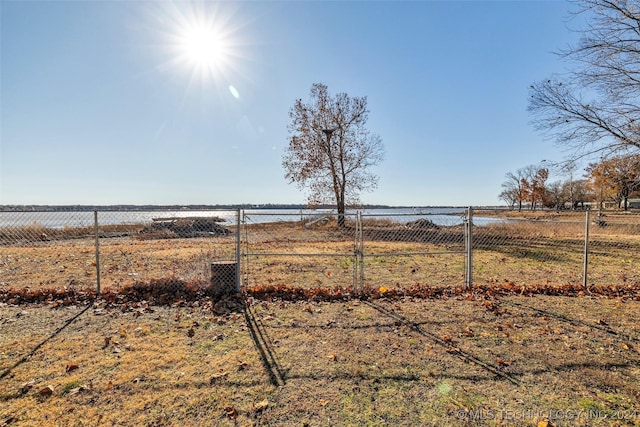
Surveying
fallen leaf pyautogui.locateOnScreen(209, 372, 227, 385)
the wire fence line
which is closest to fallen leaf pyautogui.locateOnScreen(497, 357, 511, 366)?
the wire fence line

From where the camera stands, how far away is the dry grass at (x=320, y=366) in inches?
105

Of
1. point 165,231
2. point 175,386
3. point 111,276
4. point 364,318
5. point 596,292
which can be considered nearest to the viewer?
point 175,386

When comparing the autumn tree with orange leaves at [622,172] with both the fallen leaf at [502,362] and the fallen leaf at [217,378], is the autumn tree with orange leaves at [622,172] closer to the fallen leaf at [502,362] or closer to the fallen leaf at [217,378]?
the fallen leaf at [502,362]

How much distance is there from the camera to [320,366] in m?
3.44

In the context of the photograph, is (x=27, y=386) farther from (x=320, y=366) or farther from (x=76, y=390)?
(x=320, y=366)

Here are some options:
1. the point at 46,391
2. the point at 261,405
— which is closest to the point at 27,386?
the point at 46,391

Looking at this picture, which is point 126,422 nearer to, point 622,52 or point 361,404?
point 361,404

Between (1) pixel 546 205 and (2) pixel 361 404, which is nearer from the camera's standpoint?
(2) pixel 361 404

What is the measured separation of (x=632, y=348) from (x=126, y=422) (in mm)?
5696

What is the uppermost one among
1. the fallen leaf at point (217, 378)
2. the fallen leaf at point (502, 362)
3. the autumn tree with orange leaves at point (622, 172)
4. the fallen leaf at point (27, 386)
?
the autumn tree with orange leaves at point (622, 172)

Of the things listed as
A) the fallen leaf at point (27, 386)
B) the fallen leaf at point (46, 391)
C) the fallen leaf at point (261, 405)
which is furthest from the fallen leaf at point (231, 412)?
the fallen leaf at point (27, 386)

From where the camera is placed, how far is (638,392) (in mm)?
2951

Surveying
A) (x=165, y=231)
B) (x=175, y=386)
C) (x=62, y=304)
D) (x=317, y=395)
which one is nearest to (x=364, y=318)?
(x=317, y=395)

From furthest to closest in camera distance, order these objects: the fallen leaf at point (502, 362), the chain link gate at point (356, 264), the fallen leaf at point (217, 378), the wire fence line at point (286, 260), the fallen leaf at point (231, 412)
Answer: the chain link gate at point (356, 264), the wire fence line at point (286, 260), the fallen leaf at point (502, 362), the fallen leaf at point (217, 378), the fallen leaf at point (231, 412)
